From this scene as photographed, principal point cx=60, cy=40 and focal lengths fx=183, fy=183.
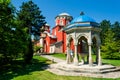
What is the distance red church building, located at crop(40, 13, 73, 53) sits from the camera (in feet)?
172

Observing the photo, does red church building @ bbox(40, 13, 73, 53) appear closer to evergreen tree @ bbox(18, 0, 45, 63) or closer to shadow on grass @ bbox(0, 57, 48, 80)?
evergreen tree @ bbox(18, 0, 45, 63)

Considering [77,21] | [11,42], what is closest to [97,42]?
[77,21]

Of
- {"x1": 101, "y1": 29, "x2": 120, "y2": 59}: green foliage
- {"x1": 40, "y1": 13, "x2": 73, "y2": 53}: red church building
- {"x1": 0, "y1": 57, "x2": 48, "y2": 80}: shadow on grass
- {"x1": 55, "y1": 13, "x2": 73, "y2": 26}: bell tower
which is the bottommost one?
{"x1": 0, "y1": 57, "x2": 48, "y2": 80}: shadow on grass

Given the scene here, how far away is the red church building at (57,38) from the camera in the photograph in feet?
172

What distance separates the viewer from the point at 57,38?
185ft

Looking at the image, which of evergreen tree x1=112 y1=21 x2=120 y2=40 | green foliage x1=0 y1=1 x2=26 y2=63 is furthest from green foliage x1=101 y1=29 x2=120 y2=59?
evergreen tree x1=112 y1=21 x2=120 y2=40

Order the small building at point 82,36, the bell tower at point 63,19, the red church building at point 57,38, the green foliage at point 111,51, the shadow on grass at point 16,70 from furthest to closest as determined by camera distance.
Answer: the bell tower at point 63,19, the red church building at point 57,38, the green foliage at point 111,51, the small building at point 82,36, the shadow on grass at point 16,70

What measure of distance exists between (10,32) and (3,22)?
4.62 ft

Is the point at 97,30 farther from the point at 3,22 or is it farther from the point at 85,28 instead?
the point at 3,22

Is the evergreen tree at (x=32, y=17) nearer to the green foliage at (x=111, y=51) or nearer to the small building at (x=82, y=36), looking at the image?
the green foliage at (x=111, y=51)

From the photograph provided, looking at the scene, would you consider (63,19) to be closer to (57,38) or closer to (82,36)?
(57,38)

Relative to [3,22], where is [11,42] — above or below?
below

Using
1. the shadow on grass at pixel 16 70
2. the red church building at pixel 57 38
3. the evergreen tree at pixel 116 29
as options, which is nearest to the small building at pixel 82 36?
the shadow on grass at pixel 16 70

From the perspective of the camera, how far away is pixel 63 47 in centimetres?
5209
